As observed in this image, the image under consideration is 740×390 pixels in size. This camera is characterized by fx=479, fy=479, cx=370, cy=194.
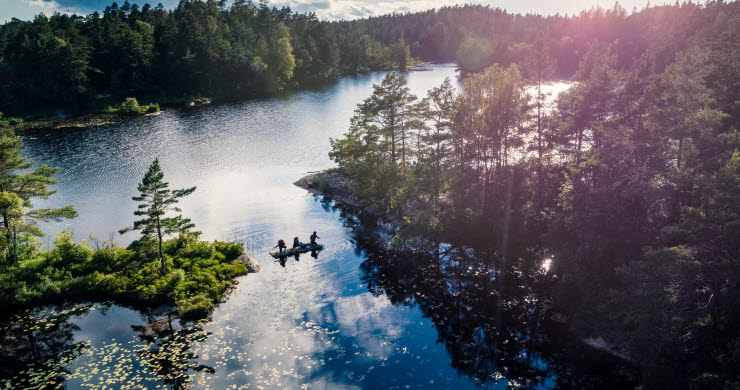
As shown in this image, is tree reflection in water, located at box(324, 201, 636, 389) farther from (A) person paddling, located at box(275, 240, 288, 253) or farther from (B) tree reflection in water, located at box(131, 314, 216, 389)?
(B) tree reflection in water, located at box(131, 314, 216, 389)

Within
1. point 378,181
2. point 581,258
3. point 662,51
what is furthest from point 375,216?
point 662,51

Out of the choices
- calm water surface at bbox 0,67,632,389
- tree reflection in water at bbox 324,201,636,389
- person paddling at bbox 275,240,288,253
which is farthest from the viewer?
person paddling at bbox 275,240,288,253

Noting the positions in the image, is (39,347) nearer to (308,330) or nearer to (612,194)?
(308,330)

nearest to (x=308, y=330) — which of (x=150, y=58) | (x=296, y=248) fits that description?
(x=296, y=248)

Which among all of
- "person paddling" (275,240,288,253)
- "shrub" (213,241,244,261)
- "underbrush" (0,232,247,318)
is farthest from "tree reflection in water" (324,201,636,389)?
"underbrush" (0,232,247,318)

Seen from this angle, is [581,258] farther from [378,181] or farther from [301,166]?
[301,166]

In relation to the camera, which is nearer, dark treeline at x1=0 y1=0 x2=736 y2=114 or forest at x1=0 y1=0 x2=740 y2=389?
forest at x1=0 y1=0 x2=740 y2=389

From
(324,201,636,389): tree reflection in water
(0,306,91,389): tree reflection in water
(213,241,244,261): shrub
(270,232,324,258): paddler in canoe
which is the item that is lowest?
(324,201,636,389): tree reflection in water
